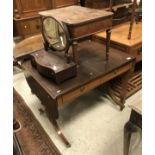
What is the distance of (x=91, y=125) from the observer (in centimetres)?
168

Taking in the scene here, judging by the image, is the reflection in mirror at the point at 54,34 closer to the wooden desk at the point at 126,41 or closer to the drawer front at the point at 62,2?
the wooden desk at the point at 126,41

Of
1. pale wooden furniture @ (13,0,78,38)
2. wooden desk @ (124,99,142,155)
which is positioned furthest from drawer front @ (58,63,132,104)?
pale wooden furniture @ (13,0,78,38)

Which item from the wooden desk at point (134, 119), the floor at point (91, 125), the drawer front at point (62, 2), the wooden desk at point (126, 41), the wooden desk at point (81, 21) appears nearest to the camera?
the wooden desk at point (134, 119)

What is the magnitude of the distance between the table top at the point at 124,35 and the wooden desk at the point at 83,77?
0.13m

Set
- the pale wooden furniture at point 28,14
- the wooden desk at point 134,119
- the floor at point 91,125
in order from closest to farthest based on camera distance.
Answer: the wooden desk at point 134,119 → the floor at point 91,125 → the pale wooden furniture at point 28,14

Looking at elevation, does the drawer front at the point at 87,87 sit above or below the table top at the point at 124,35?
below

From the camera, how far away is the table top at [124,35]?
5.56ft

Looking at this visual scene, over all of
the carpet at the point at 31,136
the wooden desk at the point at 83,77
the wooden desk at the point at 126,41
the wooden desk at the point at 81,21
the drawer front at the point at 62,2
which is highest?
the drawer front at the point at 62,2

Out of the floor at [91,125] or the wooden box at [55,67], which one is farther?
the floor at [91,125]

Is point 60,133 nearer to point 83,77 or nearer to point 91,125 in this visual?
point 91,125

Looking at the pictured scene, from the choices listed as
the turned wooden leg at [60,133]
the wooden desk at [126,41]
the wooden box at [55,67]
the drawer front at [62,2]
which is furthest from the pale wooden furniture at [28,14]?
the turned wooden leg at [60,133]

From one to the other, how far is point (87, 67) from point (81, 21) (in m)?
0.41

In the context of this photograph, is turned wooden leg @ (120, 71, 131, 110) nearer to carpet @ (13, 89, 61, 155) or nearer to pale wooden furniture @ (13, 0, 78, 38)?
carpet @ (13, 89, 61, 155)
